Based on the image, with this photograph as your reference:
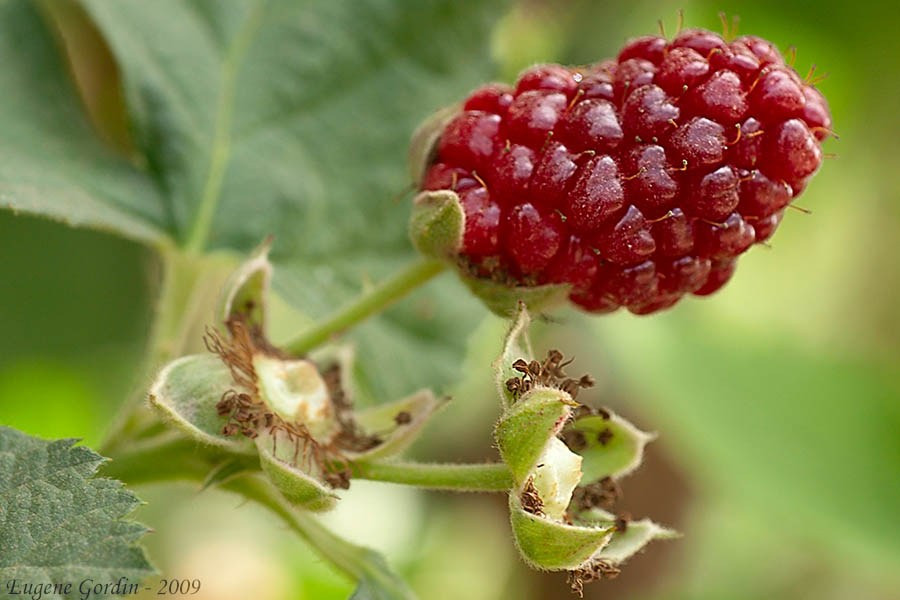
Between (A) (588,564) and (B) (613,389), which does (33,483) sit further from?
(B) (613,389)

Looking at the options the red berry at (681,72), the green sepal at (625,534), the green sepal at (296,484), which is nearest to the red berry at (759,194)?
the red berry at (681,72)

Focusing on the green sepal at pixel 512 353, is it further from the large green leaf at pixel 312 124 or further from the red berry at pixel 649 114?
the large green leaf at pixel 312 124

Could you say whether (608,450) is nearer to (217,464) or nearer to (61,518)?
(217,464)

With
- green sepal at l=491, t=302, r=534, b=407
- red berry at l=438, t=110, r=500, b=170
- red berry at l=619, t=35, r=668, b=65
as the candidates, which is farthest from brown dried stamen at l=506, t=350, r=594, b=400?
red berry at l=619, t=35, r=668, b=65

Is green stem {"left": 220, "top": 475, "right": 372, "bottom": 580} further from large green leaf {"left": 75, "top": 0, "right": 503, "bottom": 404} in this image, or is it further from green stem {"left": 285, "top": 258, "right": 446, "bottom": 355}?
large green leaf {"left": 75, "top": 0, "right": 503, "bottom": 404}

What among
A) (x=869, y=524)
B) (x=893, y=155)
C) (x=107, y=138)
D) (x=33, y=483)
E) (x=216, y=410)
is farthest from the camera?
(x=893, y=155)

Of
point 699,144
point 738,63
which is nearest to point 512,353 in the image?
point 699,144

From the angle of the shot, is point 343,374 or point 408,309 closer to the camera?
point 343,374

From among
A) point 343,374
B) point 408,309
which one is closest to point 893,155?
point 408,309
